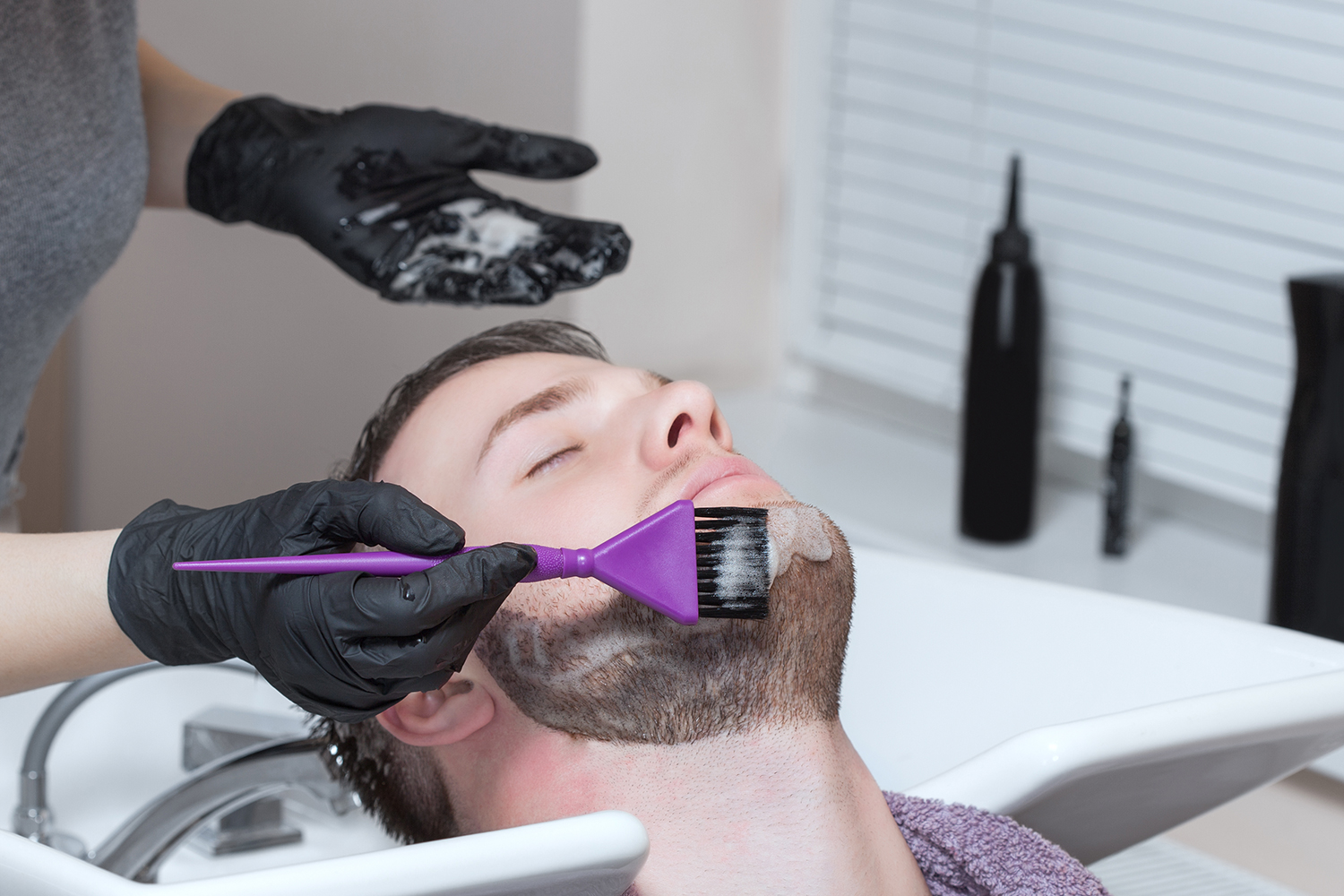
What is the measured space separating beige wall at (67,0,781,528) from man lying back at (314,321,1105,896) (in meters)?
1.00

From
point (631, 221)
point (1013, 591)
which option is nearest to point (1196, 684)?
point (1013, 591)

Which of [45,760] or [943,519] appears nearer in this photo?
[45,760]

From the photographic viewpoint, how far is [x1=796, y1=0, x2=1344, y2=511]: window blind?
5.82ft

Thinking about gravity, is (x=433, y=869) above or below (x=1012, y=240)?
below

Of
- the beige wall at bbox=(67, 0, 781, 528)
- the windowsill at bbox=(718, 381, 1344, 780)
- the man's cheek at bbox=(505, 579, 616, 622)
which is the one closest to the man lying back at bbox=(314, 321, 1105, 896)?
the man's cheek at bbox=(505, 579, 616, 622)

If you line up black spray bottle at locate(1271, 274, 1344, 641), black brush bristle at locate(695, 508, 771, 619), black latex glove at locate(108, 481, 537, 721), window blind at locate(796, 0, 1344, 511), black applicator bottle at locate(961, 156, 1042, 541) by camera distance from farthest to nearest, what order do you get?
1. black applicator bottle at locate(961, 156, 1042, 541)
2. window blind at locate(796, 0, 1344, 511)
3. black spray bottle at locate(1271, 274, 1344, 641)
4. black brush bristle at locate(695, 508, 771, 619)
5. black latex glove at locate(108, 481, 537, 721)

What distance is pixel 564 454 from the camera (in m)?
1.05

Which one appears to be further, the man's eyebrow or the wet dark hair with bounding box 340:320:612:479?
the wet dark hair with bounding box 340:320:612:479

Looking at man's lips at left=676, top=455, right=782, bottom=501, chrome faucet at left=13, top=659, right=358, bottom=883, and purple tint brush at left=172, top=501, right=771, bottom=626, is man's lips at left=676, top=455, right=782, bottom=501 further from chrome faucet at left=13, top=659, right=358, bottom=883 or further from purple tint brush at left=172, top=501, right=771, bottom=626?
chrome faucet at left=13, top=659, right=358, bottom=883

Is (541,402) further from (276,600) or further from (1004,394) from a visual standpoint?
(1004,394)

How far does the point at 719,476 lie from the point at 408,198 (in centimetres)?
48

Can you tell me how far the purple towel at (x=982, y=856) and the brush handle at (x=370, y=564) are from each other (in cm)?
40

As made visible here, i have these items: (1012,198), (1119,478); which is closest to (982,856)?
(1119,478)

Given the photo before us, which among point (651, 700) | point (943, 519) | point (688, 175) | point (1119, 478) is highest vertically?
point (688, 175)
